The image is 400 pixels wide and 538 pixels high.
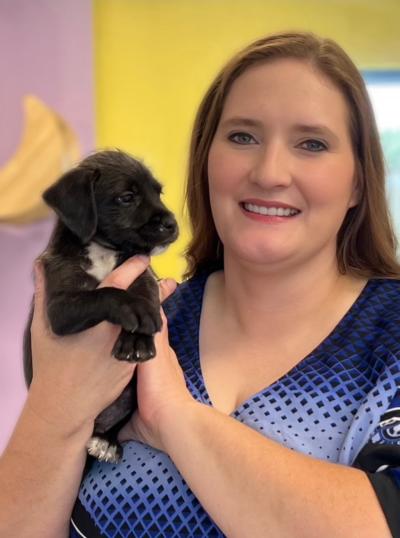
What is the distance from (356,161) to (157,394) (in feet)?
1.77

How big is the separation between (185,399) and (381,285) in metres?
0.40

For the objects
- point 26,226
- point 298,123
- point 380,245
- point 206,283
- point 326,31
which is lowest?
point 26,226

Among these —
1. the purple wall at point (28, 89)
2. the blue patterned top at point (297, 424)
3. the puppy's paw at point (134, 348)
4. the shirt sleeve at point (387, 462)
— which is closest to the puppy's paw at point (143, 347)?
the puppy's paw at point (134, 348)

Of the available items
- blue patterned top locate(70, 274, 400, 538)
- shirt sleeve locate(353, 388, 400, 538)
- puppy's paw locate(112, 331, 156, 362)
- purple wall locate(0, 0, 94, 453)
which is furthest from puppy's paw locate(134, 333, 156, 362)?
purple wall locate(0, 0, 94, 453)

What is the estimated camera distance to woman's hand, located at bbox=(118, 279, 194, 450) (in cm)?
102

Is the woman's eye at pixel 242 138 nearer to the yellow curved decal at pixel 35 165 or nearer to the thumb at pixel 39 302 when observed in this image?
the thumb at pixel 39 302

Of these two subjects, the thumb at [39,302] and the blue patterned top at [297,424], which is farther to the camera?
the thumb at [39,302]

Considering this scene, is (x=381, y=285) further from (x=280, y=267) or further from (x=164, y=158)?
(x=164, y=158)

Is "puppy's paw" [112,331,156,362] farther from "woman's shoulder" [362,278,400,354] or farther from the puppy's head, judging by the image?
"woman's shoulder" [362,278,400,354]

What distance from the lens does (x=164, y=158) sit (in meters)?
2.81

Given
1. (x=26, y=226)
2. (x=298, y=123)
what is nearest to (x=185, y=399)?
(x=298, y=123)

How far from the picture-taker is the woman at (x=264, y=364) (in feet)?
2.91

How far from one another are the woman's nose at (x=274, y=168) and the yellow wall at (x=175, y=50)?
64.0 inches

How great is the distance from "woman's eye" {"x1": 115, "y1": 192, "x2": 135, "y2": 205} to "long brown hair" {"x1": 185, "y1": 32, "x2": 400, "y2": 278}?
22cm
